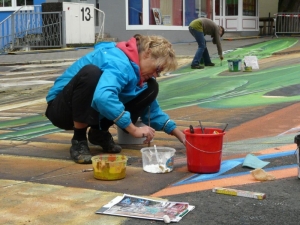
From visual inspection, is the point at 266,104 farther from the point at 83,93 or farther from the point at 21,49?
the point at 21,49

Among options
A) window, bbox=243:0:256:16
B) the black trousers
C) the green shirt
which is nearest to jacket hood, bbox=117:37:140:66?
the black trousers

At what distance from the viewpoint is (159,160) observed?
13.6 ft

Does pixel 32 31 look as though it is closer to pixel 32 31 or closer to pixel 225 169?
pixel 32 31

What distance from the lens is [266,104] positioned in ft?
23.8

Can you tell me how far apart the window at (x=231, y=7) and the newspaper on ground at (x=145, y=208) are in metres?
22.3

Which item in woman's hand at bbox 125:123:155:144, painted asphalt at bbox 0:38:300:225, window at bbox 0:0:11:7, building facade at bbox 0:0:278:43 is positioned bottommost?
painted asphalt at bbox 0:38:300:225

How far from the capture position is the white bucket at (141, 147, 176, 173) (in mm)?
4078

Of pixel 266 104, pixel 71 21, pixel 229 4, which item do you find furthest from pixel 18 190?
pixel 229 4

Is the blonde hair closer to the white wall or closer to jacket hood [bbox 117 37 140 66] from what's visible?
jacket hood [bbox 117 37 140 66]

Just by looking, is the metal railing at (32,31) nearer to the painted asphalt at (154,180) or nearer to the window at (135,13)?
the window at (135,13)

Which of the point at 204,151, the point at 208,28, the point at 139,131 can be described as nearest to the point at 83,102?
the point at 139,131

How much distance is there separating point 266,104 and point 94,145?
306 centimetres

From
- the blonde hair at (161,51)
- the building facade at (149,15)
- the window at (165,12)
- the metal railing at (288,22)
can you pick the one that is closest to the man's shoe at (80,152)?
the blonde hair at (161,51)

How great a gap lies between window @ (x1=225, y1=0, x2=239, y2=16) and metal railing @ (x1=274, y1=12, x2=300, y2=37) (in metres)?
1.89
